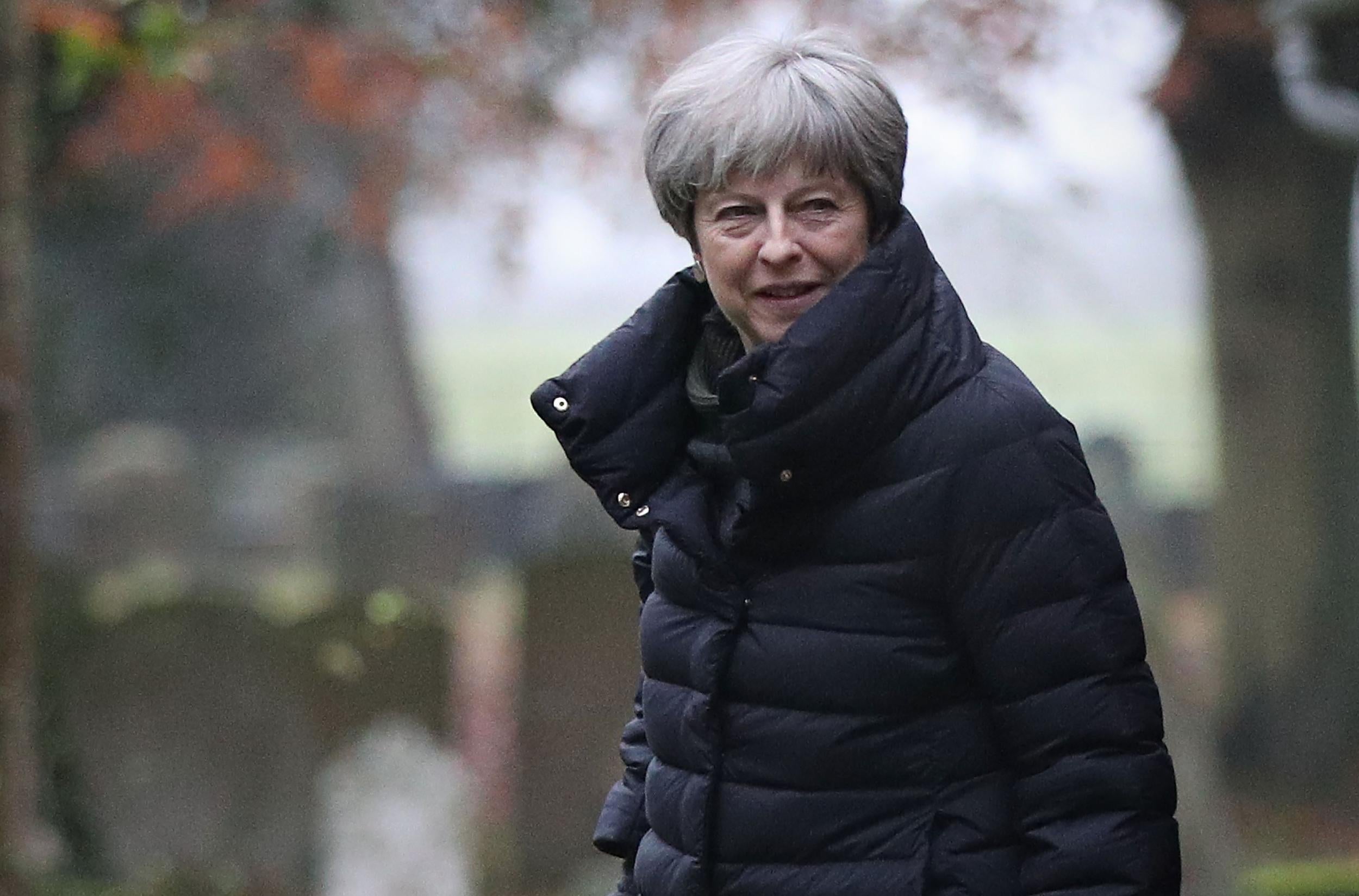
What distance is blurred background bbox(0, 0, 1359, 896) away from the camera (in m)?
5.91

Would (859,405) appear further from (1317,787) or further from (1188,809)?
(1317,787)

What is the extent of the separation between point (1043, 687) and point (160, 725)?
5544mm

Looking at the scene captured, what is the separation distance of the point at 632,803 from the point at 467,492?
12237 millimetres

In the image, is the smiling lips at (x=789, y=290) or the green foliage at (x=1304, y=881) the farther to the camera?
the green foliage at (x=1304, y=881)

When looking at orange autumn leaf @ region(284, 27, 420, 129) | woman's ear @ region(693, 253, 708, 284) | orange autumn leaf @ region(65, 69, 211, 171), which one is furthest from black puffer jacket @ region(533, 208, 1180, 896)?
orange autumn leaf @ region(65, 69, 211, 171)

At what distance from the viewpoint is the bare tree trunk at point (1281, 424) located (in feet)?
28.3

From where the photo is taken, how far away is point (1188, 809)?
5082mm

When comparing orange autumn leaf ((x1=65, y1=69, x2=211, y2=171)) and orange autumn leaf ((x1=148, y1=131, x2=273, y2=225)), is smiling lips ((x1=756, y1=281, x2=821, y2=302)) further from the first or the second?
orange autumn leaf ((x1=148, y1=131, x2=273, y2=225))

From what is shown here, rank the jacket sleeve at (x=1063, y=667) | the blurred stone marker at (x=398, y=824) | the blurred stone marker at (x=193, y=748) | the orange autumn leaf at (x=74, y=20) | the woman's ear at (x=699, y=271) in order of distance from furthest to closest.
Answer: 1. the blurred stone marker at (x=193, y=748)
2. the blurred stone marker at (x=398, y=824)
3. the orange autumn leaf at (x=74, y=20)
4. the woman's ear at (x=699, y=271)
5. the jacket sleeve at (x=1063, y=667)

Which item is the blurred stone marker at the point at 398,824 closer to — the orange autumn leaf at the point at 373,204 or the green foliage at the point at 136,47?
the green foliage at the point at 136,47

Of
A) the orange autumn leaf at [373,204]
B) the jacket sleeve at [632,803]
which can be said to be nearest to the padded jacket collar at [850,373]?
the jacket sleeve at [632,803]

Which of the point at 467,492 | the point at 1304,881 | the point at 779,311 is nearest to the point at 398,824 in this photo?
the point at 1304,881

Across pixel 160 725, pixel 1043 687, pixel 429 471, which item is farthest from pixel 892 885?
pixel 429 471

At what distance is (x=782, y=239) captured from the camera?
83.4 inches
